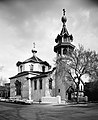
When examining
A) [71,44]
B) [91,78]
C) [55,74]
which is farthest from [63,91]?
[71,44]

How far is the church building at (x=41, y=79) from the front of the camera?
4450 centimetres

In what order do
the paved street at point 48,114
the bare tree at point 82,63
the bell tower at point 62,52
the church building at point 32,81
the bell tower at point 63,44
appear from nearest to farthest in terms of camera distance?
the paved street at point 48,114, the bare tree at point 82,63, the bell tower at point 62,52, the bell tower at point 63,44, the church building at point 32,81

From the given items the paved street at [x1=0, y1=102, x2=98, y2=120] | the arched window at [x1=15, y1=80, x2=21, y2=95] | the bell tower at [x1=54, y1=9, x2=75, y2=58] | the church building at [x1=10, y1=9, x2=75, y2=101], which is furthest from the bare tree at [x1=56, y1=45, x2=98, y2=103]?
the arched window at [x1=15, y1=80, x2=21, y2=95]

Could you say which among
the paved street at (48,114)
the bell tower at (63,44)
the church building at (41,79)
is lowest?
the paved street at (48,114)

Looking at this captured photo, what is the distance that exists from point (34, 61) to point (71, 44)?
13.4 m

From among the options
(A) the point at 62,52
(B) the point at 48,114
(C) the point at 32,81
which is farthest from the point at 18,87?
(B) the point at 48,114

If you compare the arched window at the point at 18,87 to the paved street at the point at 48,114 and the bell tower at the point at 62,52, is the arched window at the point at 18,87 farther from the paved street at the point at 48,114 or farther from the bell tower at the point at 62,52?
the paved street at the point at 48,114

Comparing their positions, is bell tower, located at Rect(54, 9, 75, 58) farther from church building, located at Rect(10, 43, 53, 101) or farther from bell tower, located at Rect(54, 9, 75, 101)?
church building, located at Rect(10, 43, 53, 101)

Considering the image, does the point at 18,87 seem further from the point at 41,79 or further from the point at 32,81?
the point at 41,79

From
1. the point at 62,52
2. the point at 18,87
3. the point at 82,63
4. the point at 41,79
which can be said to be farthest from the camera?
the point at 18,87

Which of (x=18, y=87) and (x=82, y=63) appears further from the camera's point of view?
(x=18, y=87)

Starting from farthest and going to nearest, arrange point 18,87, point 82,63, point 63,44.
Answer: point 18,87, point 63,44, point 82,63

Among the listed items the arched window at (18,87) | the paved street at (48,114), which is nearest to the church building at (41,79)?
the arched window at (18,87)

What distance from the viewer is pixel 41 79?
152ft
